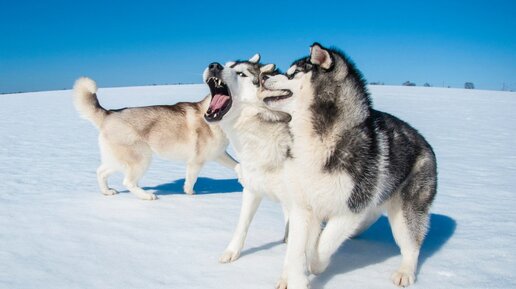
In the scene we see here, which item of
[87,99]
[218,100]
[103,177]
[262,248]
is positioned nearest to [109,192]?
[103,177]

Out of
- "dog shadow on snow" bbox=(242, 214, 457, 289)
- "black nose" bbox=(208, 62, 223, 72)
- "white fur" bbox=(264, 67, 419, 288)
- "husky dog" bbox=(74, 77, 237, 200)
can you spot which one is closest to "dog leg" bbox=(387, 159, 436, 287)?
"white fur" bbox=(264, 67, 419, 288)

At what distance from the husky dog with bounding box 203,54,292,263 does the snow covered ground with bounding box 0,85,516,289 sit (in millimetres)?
460

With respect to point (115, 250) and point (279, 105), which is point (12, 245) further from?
point (279, 105)

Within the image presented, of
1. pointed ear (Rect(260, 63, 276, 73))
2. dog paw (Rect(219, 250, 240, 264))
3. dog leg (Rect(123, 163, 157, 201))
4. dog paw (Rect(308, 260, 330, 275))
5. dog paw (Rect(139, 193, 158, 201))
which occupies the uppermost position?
pointed ear (Rect(260, 63, 276, 73))

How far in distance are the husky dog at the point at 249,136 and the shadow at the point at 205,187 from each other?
2.67 m

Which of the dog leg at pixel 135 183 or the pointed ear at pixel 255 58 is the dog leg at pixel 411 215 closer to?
the pointed ear at pixel 255 58

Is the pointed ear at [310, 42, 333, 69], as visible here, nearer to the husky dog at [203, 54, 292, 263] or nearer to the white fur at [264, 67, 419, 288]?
the white fur at [264, 67, 419, 288]

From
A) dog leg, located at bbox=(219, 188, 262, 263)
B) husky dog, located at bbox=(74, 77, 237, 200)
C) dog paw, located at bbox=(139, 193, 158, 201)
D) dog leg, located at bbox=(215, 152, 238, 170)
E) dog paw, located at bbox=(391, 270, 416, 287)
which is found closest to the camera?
dog paw, located at bbox=(391, 270, 416, 287)

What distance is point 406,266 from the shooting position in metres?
3.19

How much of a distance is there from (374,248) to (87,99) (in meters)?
4.42

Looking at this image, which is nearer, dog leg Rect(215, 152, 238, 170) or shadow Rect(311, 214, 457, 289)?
shadow Rect(311, 214, 457, 289)

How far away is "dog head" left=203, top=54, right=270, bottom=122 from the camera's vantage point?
3588 mm

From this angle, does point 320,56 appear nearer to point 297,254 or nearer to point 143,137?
point 297,254

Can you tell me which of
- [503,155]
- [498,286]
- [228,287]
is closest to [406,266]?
[498,286]
